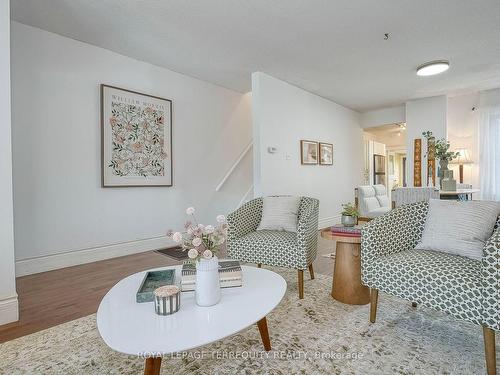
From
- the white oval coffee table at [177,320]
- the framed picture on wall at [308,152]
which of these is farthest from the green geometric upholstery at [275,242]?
the framed picture on wall at [308,152]

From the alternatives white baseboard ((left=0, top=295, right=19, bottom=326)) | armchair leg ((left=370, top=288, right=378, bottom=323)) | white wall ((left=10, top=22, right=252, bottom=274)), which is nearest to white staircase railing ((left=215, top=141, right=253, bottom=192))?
white wall ((left=10, top=22, right=252, bottom=274))

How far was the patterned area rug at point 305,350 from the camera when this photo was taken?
1.40m

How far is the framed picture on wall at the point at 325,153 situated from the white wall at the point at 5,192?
4630 mm

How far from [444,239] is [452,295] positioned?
17.4 inches

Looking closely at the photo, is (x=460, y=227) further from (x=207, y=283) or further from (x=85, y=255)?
(x=85, y=255)

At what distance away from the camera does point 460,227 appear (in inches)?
67.4

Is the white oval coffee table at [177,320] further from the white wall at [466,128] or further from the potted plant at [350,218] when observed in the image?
the white wall at [466,128]

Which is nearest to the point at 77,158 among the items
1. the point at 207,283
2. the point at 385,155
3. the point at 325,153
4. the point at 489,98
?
the point at 207,283

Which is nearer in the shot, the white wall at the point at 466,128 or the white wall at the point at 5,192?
the white wall at the point at 5,192

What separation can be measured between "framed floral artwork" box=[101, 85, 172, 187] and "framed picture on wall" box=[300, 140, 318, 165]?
7.50 ft

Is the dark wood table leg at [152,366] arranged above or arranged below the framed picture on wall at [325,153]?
below

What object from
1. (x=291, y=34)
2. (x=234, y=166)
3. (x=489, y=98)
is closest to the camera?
(x=291, y=34)

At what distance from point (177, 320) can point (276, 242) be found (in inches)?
51.1

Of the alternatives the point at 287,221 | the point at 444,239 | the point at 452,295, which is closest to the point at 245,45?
the point at 287,221
